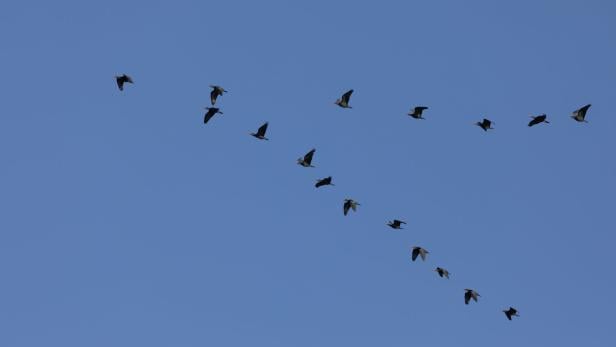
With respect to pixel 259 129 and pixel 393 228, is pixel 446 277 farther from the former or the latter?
pixel 259 129

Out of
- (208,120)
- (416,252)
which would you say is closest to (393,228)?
(416,252)

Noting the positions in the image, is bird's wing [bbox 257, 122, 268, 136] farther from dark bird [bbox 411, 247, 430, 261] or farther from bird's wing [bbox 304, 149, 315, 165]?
dark bird [bbox 411, 247, 430, 261]

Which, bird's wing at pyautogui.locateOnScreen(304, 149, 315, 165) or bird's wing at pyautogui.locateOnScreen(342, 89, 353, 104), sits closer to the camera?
bird's wing at pyautogui.locateOnScreen(304, 149, 315, 165)

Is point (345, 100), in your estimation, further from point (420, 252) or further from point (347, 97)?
point (420, 252)

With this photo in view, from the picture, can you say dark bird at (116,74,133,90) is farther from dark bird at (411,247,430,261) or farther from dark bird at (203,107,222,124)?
dark bird at (411,247,430,261)

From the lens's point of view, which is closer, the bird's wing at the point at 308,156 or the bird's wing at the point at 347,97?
the bird's wing at the point at 308,156

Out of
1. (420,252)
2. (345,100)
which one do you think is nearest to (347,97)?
(345,100)

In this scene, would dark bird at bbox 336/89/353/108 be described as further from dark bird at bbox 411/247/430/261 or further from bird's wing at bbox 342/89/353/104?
dark bird at bbox 411/247/430/261

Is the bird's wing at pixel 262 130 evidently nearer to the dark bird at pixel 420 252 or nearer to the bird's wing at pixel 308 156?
the bird's wing at pixel 308 156

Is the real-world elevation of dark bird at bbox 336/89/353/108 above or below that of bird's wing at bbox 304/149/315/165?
above

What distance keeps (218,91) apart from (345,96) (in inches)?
318

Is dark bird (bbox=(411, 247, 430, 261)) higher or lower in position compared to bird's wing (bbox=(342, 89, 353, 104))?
lower

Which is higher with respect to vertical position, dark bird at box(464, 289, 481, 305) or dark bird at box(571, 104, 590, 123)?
dark bird at box(571, 104, 590, 123)

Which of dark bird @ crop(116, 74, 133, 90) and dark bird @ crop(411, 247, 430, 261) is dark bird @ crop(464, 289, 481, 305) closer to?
dark bird @ crop(411, 247, 430, 261)
